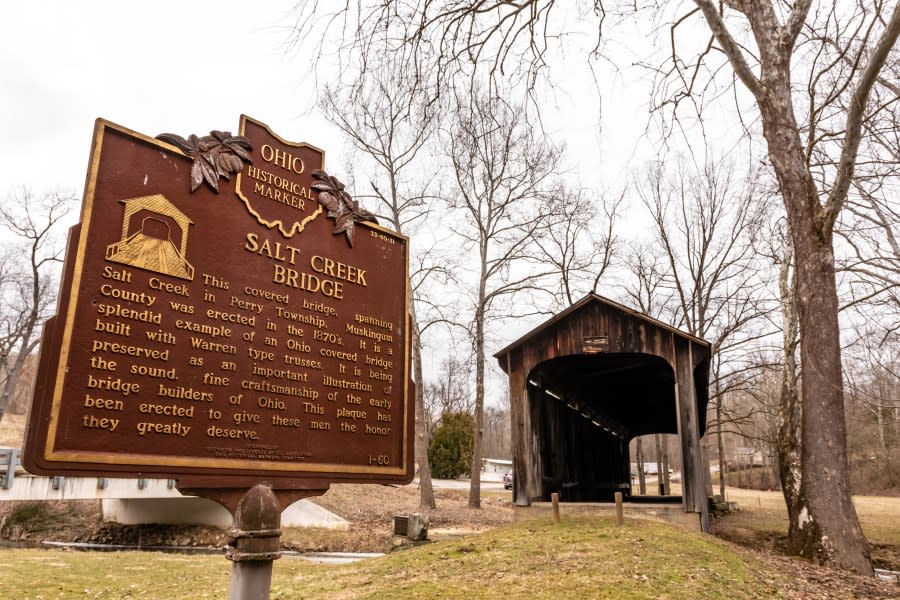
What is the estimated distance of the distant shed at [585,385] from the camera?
13.5m

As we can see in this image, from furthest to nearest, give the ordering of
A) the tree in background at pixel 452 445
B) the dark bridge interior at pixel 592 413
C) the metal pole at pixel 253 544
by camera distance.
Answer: the tree in background at pixel 452 445
the dark bridge interior at pixel 592 413
the metal pole at pixel 253 544

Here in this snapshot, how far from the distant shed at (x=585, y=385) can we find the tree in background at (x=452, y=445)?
20862mm

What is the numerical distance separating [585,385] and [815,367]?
9158 mm

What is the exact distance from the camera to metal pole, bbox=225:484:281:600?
3822 millimetres

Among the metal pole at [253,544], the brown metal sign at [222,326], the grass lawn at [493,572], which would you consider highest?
the brown metal sign at [222,326]

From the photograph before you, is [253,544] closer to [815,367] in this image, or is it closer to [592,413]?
[815,367]

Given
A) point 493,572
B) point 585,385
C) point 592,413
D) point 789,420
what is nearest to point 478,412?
point 592,413

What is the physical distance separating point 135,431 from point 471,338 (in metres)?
21.8

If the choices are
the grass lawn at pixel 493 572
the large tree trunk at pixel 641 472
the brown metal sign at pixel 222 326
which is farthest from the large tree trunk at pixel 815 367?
the large tree trunk at pixel 641 472

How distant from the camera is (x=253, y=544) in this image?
12.6ft

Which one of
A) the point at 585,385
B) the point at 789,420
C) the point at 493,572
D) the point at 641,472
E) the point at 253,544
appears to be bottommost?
the point at 493,572

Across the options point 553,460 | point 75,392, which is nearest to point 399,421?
point 75,392

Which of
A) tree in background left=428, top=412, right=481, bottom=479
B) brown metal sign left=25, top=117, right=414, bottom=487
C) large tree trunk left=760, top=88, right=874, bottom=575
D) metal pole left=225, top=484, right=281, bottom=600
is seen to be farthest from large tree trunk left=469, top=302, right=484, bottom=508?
metal pole left=225, top=484, right=281, bottom=600

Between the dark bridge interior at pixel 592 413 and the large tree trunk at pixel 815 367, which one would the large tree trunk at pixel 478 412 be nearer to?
the dark bridge interior at pixel 592 413
